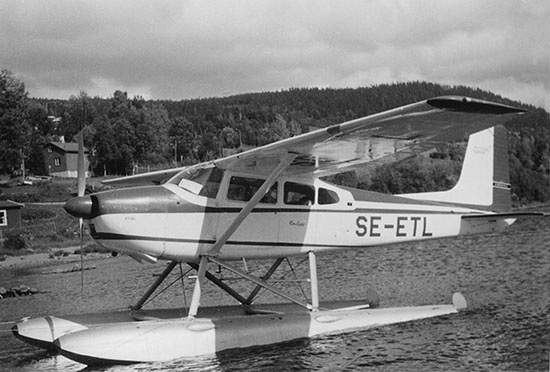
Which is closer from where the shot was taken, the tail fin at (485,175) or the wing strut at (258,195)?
the wing strut at (258,195)

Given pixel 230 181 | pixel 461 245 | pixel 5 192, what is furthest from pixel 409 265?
pixel 5 192

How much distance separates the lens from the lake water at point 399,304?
8047mm

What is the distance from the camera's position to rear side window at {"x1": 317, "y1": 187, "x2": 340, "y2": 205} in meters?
9.70

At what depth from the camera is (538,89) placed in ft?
25.9

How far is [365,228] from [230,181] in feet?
7.96

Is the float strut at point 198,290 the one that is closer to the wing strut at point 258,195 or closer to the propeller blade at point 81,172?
the wing strut at point 258,195

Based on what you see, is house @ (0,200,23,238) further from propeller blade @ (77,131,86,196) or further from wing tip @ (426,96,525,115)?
wing tip @ (426,96,525,115)

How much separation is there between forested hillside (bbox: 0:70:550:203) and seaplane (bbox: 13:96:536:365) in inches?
656

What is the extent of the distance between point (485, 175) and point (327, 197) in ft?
11.2

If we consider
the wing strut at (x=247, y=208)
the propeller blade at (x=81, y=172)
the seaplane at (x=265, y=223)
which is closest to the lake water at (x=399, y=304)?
the seaplane at (x=265, y=223)

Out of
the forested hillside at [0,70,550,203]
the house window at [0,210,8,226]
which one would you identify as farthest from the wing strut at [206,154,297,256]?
the house window at [0,210,8,226]

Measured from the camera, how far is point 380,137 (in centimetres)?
832

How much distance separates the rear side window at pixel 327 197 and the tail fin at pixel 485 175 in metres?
2.53

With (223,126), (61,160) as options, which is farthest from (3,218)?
(223,126)
